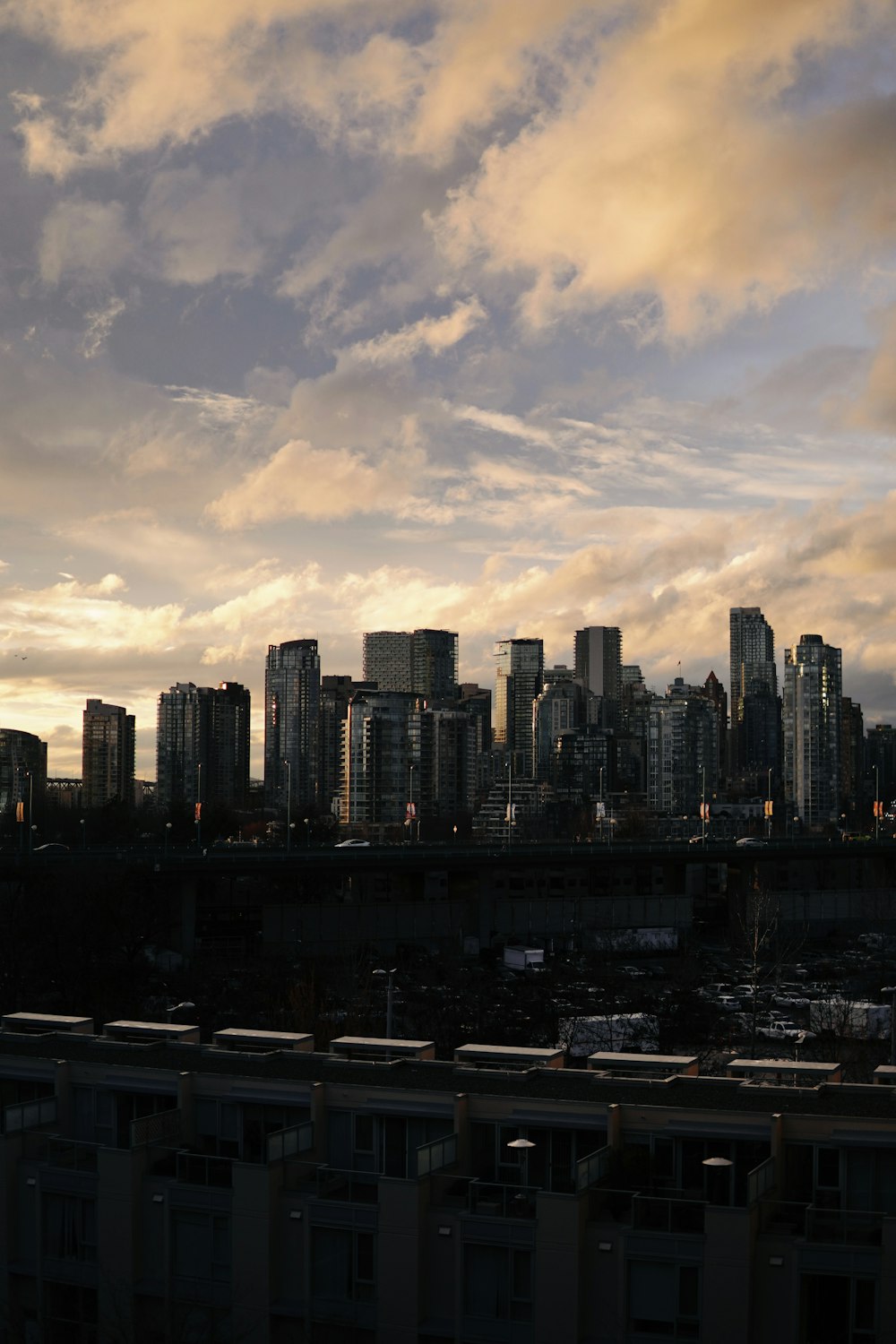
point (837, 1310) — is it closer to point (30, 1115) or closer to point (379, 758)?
point (30, 1115)

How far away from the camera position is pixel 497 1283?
14.4 metres

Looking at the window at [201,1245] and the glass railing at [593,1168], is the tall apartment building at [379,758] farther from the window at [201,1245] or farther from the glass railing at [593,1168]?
the glass railing at [593,1168]

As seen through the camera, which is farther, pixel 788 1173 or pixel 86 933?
pixel 86 933

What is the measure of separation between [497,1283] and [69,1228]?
5.63 meters

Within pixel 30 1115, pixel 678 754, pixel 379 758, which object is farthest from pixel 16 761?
pixel 30 1115

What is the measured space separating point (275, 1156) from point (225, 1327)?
2.09m

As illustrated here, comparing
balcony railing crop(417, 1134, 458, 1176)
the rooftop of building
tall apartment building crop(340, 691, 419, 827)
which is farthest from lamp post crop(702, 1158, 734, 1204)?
tall apartment building crop(340, 691, 419, 827)

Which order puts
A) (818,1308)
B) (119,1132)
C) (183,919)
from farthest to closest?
(183,919)
(119,1132)
(818,1308)

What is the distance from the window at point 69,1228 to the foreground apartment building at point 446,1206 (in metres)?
0.02

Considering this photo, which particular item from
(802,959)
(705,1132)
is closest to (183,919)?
(802,959)

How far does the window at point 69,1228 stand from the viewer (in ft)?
53.8

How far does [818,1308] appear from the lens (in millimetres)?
13555

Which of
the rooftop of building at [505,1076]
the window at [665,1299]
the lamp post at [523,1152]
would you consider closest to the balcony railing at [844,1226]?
the rooftop of building at [505,1076]

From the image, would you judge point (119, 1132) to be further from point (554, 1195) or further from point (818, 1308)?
point (818, 1308)
